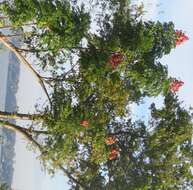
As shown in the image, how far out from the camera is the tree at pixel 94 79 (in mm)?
15625

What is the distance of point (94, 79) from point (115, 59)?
785 mm

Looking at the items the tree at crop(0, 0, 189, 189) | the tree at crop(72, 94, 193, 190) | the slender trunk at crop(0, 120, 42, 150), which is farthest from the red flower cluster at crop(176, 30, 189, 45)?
the slender trunk at crop(0, 120, 42, 150)

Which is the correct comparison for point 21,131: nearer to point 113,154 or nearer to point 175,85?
point 113,154

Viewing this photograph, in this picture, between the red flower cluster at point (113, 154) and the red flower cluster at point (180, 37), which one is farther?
the red flower cluster at point (113, 154)


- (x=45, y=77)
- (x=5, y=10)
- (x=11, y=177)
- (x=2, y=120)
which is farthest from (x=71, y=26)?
(x=11, y=177)

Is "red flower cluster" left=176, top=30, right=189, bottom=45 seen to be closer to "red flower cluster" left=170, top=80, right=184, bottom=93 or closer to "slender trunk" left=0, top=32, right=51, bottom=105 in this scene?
"red flower cluster" left=170, top=80, right=184, bottom=93

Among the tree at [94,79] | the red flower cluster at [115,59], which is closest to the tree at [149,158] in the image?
the tree at [94,79]

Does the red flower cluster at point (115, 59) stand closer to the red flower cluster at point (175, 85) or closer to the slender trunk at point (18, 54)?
the red flower cluster at point (175, 85)

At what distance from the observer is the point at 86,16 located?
617 inches

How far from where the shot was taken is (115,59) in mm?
15766

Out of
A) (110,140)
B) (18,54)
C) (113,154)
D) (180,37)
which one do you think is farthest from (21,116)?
(180,37)

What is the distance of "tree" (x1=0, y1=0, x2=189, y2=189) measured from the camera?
51.3 feet

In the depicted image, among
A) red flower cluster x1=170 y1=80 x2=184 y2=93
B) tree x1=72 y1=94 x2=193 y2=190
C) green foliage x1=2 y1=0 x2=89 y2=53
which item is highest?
green foliage x1=2 y1=0 x2=89 y2=53

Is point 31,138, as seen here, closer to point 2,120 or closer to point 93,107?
point 2,120
